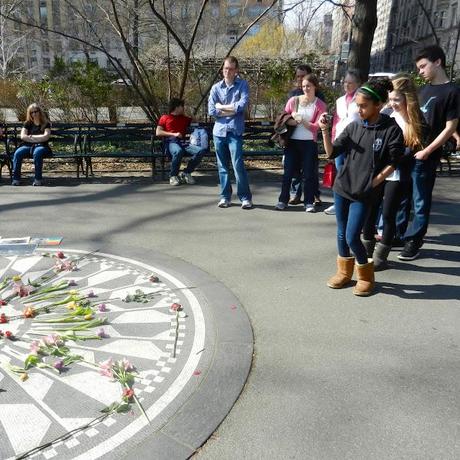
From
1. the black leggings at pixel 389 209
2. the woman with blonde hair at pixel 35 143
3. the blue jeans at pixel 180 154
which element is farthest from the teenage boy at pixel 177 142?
the black leggings at pixel 389 209

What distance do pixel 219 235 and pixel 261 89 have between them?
1036cm

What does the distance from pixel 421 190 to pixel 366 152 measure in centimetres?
118

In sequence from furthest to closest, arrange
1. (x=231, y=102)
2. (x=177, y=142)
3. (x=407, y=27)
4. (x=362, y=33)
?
(x=407, y=27) < (x=362, y=33) < (x=177, y=142) < (x=231, y=102)

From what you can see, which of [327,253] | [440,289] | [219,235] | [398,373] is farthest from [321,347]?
[219,235]

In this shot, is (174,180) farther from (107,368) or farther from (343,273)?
(107,368)

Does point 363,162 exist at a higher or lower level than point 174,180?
higher

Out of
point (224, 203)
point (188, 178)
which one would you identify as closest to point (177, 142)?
point (188, 178)

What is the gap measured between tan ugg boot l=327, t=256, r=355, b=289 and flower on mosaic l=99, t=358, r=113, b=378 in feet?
6.87

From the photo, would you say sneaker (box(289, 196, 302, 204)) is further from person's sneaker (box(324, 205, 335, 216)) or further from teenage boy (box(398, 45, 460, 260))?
teenage boy (box(398, 45, 460, 260))

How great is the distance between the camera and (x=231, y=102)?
648cm

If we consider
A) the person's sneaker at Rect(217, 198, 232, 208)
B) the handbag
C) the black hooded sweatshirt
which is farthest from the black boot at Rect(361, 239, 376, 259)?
the person's sneaker at Rect(217, 198, 232, 208)

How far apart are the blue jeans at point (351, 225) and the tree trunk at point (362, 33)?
A: 554 centimetres

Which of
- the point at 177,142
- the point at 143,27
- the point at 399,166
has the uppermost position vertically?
the point at 143,27

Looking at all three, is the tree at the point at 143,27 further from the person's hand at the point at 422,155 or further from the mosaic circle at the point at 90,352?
the mosaic circle at the point at 90,352
